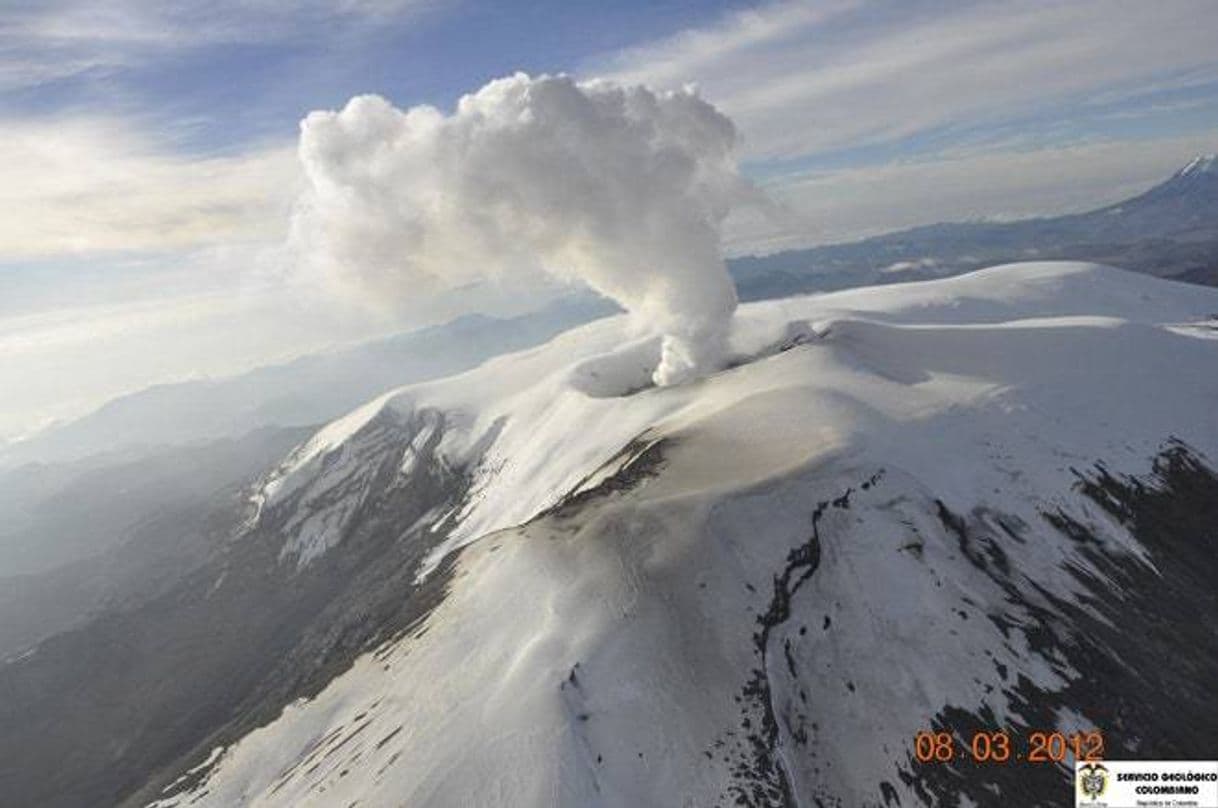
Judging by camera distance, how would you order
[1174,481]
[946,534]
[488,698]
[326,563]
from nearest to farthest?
[488,698] < [946,534] < [1174,481] < [326,563]

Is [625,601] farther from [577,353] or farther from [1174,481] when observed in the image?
[577,353]

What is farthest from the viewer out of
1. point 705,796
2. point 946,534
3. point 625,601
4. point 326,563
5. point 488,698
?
point 326,563

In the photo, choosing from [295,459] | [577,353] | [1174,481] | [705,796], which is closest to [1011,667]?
[705,796]

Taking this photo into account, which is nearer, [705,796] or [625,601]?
[705,796]

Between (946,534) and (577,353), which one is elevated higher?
(946,534)

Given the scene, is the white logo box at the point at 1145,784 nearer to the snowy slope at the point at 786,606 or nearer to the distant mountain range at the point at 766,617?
the distant mountain range at the point at 766,617
